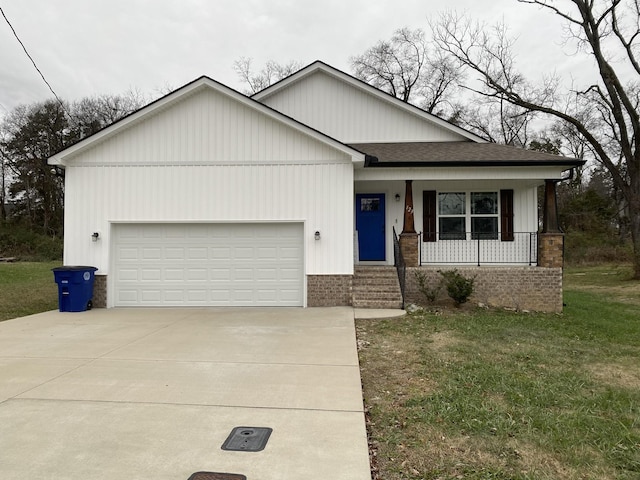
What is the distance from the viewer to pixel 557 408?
414 cm

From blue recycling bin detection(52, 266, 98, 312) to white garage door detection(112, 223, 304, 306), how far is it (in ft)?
2.54

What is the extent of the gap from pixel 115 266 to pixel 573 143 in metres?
40.2

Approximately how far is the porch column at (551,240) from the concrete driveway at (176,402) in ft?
21.1

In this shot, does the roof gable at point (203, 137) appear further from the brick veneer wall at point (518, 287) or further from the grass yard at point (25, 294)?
the brick veneer wall at point (518, 287)

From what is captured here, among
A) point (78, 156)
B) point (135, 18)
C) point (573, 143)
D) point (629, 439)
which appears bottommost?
point (629, 439)

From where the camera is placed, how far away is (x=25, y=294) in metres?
13.5

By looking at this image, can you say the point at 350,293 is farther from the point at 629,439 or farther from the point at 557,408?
the point at 629,439

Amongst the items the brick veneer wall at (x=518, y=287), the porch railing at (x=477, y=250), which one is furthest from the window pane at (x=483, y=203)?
the brick veneer wall at (x=518, y=287)

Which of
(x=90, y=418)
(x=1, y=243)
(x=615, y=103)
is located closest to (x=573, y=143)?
(x=615, y=103)

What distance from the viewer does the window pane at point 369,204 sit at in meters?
12.8

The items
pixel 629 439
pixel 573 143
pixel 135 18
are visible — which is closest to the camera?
pixel 629 439

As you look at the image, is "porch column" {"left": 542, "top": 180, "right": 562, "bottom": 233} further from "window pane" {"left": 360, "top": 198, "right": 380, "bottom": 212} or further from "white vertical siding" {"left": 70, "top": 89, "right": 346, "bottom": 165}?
"white vertical siding" {"left": 70, "top": 89, "right": 346, "bottom": 165}

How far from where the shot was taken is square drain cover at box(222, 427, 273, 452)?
3.26m

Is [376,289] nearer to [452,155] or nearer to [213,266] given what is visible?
[213,266]
